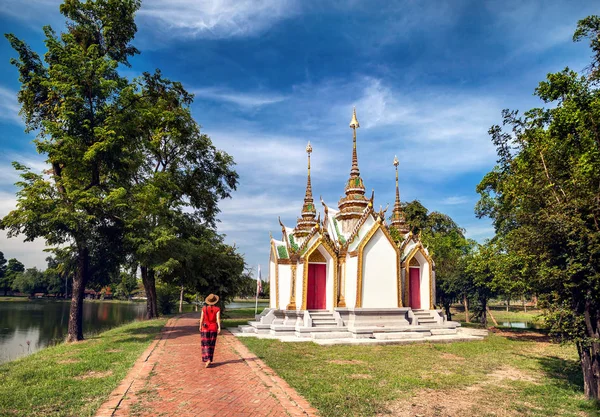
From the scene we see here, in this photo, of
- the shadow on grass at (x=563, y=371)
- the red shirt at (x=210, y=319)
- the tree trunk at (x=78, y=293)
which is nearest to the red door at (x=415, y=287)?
the shadow on grass at (x=563, y=371)

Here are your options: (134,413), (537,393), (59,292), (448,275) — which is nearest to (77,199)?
(134,413)

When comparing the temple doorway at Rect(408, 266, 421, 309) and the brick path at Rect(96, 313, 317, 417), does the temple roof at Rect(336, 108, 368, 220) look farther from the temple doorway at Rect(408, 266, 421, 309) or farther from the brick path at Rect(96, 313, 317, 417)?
the brick path at Rect(96, 313, 317, 417)

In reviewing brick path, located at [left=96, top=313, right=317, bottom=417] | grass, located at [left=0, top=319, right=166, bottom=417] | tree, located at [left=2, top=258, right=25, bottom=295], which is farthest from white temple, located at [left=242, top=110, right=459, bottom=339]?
tree, located at [left=2, top=258, right=25, bottom=295]

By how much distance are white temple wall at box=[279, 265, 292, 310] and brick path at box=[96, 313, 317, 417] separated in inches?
301

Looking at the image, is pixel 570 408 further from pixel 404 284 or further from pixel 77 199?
pixel 77 199

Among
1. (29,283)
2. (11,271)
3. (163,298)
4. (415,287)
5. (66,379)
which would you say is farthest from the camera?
(11,271)

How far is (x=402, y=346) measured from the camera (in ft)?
44.1

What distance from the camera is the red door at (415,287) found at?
19.1 meters

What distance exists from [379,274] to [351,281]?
1320mm

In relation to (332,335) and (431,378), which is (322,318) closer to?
(332,335)

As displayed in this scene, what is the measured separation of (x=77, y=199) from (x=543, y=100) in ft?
60.4

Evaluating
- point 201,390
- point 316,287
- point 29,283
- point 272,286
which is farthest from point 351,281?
point 29,283

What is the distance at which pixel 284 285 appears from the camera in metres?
17.9

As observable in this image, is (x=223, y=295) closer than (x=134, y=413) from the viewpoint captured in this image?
No
